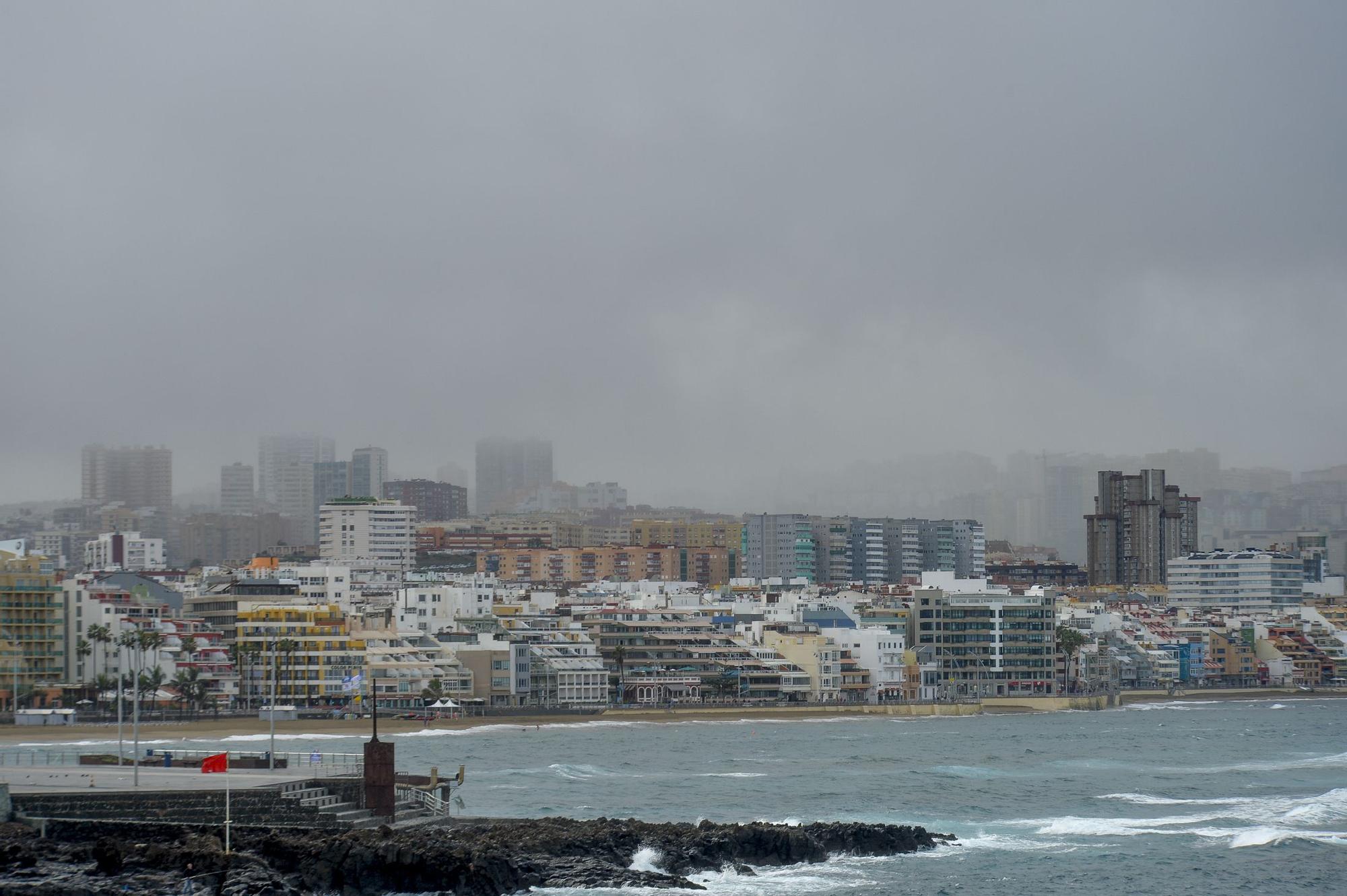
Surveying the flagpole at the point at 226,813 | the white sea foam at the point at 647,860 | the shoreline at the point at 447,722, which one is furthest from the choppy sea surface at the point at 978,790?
the flagpole at the point at 226,813

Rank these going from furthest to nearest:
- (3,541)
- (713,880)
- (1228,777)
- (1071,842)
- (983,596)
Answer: (983,596), (3,541), (1228,777), (1071,842), (713,880)

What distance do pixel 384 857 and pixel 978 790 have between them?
3195cm

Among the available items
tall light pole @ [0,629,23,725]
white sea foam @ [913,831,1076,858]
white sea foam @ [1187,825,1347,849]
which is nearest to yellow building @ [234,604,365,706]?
tall light pole @ [0,629,23,725]

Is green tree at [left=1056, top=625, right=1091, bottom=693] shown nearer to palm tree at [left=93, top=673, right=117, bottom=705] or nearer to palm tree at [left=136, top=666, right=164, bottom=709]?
palm tree at [left=136, top=666, right=164, bottom=709]

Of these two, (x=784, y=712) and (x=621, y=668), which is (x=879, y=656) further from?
(x=621, y=668)

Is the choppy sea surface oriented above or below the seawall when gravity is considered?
above

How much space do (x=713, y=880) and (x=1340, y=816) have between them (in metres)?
23.0

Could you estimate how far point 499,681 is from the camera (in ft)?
377

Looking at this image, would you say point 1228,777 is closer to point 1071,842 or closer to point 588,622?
point 1071,842

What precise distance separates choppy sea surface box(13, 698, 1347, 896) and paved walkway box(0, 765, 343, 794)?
26.6ft

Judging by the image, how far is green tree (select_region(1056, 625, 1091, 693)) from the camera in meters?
138

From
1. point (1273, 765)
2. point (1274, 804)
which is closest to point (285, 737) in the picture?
point (1273, 765)

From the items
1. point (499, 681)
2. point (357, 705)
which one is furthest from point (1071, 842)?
point (499, 681)

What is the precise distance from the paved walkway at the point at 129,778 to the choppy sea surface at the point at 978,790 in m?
8.11
